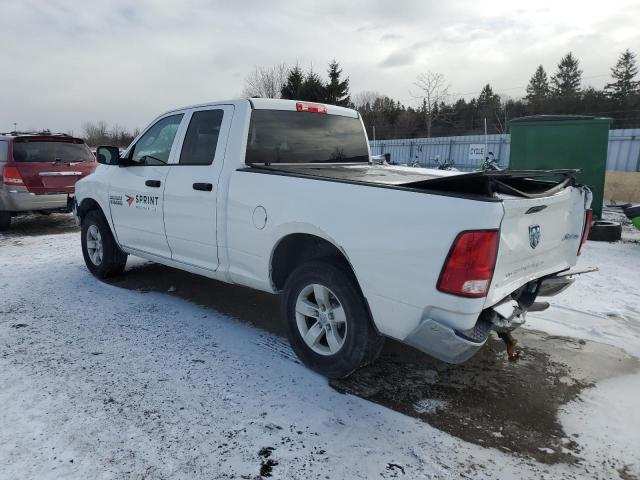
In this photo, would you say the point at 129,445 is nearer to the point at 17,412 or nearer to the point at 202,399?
the point at 202,399

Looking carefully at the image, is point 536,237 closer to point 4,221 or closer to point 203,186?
point 203,186

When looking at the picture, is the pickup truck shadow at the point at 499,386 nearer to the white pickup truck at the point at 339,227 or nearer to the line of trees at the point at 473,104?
the white pickup truck at the point at 339,227

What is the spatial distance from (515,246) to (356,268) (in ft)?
3.08

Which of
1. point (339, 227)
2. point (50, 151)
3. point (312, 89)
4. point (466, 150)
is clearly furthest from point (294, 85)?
point (339, 227)

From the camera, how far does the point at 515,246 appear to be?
8.80ft

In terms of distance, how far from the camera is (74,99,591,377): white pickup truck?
101 inches

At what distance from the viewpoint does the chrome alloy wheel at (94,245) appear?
18.7 feet

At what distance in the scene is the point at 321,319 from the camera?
3346 millimetres

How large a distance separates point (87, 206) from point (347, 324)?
4.24 metres

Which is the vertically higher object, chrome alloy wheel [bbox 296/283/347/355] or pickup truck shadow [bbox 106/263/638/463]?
chrome alloy wheel [bbox 296/283/347/355]

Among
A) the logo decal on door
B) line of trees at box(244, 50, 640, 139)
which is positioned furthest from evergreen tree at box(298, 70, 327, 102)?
the logo decal on door

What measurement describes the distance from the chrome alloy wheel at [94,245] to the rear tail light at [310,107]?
9.76ft

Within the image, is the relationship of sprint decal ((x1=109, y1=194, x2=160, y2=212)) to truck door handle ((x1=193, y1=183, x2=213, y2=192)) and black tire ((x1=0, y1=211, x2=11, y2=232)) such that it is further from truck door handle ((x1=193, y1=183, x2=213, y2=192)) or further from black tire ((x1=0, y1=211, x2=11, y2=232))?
black tire ((x1=0, y1=211, x2=11, y2=232))

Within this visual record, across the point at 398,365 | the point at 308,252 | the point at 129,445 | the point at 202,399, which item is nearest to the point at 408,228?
the point at 308,252
